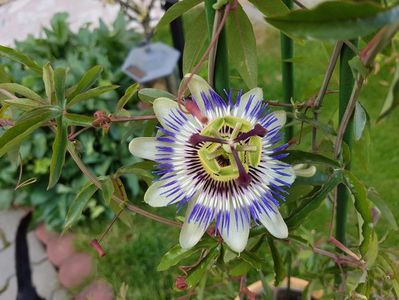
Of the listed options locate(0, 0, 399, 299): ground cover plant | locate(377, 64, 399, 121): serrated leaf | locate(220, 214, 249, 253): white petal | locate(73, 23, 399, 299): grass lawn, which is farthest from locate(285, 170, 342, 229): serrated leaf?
locate(73, 23, 399, 299): grass lawn

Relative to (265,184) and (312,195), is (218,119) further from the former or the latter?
(312,195)

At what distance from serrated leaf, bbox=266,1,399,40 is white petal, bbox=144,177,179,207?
0.97 feet

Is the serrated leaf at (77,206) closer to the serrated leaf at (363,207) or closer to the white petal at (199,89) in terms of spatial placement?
the white petal at (199,89)

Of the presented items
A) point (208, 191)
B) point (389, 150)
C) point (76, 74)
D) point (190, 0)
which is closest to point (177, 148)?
point (208, 191)

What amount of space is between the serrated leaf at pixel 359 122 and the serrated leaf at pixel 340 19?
0.26 meters

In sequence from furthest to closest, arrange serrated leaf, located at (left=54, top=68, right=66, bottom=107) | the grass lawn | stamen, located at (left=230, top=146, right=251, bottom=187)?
1. the grass lawn
2. serrated leaf, located at (left=54, top=68, right=66, bottom=107)
3. stamen, located at (left=230, top=146, right=251, bottom=187)

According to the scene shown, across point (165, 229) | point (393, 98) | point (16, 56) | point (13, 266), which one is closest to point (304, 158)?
point (393, 98)

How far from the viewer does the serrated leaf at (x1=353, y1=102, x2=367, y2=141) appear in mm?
697

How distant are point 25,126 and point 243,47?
0.31 meters

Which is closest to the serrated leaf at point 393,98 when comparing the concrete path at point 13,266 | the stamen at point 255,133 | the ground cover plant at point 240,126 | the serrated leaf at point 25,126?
the ground cover plant at point 240,126

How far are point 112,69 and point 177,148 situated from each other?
184 centimetres

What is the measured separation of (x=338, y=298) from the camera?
42.2 inches

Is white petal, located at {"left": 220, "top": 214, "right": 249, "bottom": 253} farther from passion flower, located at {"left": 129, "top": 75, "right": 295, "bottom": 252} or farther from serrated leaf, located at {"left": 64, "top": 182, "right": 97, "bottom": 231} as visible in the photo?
serrated leaf, located at {"left": 64, "top": 182, "right": 97, "bottom": 231}

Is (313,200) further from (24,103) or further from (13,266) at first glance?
(13,266)
